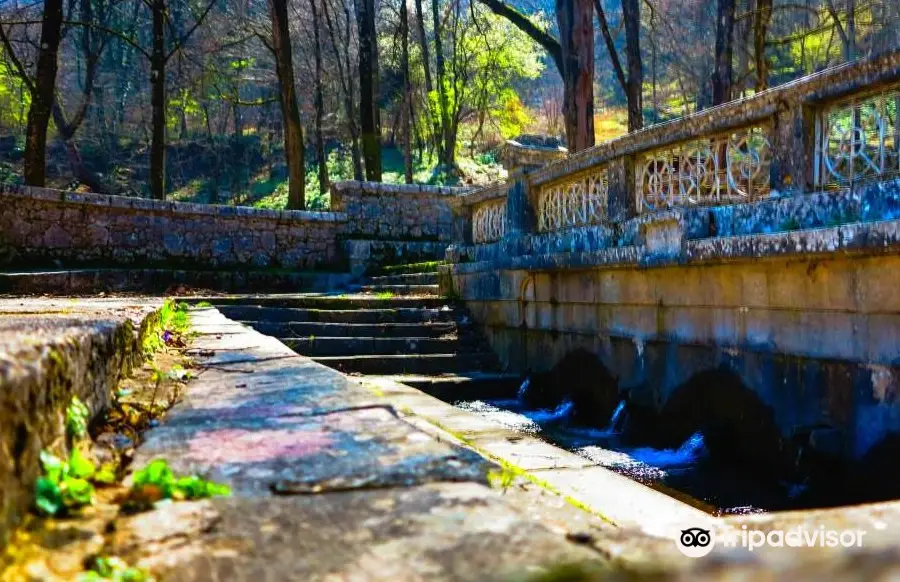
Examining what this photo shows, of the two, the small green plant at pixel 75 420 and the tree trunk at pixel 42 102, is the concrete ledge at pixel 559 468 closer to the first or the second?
the small green plant at pixel 75 420

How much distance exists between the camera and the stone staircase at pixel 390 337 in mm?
7688

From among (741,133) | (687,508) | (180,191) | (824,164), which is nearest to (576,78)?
(741,133)

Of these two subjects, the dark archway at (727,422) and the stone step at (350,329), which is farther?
the stone step at (350,329)

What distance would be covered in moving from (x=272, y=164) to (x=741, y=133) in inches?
1238

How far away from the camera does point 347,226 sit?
1446 cm

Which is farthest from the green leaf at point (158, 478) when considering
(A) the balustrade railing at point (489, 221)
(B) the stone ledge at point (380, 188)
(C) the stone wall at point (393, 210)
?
(B) the stone ledge at point (380, 188)

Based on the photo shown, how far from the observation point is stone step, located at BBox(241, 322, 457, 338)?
27.4 ft

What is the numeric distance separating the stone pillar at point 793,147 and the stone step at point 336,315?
17.1ft

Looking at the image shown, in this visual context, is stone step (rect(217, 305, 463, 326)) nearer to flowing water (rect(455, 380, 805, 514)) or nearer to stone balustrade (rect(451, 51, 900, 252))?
stone balustrade (rect(451, 51, 900, 252))

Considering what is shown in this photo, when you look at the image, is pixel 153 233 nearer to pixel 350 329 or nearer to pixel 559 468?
pixel 350 329

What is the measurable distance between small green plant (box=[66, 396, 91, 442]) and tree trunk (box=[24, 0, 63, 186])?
1230 centimetres

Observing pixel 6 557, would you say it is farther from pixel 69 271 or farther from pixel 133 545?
pixel 69 271

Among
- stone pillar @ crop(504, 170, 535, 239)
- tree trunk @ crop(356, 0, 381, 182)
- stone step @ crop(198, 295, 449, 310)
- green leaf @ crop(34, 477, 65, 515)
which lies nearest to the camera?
green leaf @ crop(34, 477, 65, 515)

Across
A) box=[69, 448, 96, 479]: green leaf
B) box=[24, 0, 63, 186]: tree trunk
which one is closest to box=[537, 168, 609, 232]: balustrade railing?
box=[69, 448, 96, 479]: green leaf
